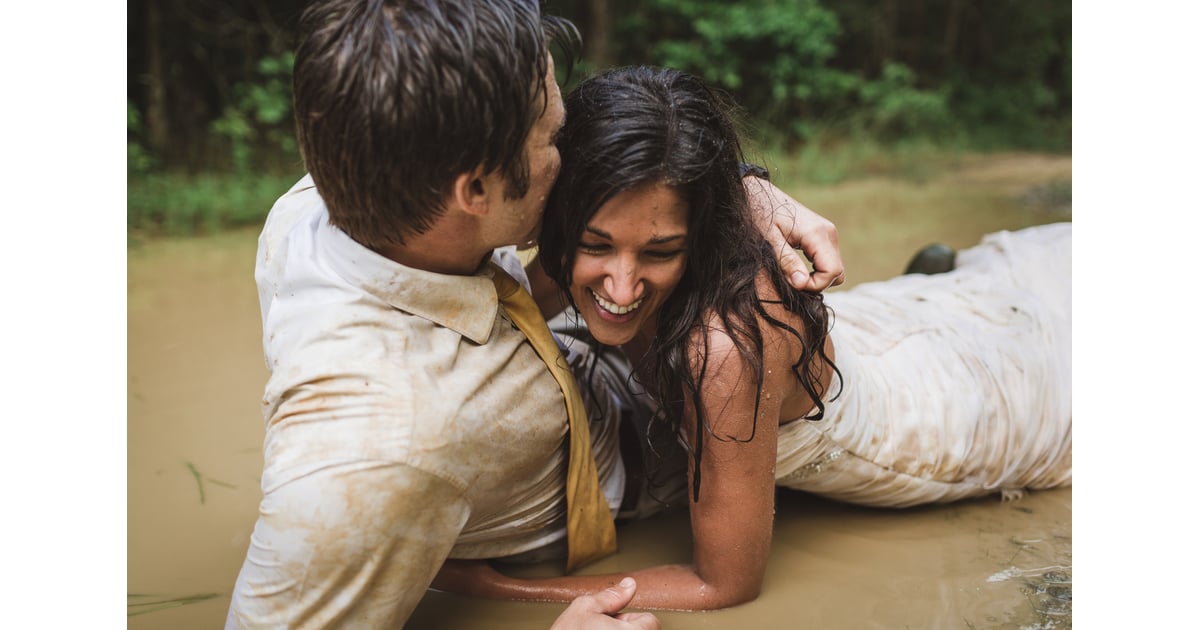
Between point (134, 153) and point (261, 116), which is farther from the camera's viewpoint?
point (261, 116)

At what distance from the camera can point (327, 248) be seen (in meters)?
1.91

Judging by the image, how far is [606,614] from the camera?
204cm

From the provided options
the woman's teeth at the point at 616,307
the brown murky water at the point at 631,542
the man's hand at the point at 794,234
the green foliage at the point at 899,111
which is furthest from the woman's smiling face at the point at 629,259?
the green foliage at the point at 899,111

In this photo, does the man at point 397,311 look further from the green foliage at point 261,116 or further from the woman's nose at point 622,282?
the green foliage at point 261,116

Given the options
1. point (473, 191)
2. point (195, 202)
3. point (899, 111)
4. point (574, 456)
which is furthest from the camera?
point (899, 111)

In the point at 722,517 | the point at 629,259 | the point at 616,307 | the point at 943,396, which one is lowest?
the point at 722,517

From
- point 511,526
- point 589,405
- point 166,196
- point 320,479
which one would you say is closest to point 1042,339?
point 589,405

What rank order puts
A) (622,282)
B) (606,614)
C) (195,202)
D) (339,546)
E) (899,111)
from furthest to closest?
1. (899,111)
2. (195,202)
3. (606,614)
4. (622,282)
5. (339,546)

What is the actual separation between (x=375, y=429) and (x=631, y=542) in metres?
1.08

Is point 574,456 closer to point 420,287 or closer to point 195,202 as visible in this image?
point 420,287

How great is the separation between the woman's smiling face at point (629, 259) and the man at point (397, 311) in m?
0.14

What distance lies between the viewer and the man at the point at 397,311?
1647mm

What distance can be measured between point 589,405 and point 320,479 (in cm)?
89

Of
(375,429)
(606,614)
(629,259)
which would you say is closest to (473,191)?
(629,259)
